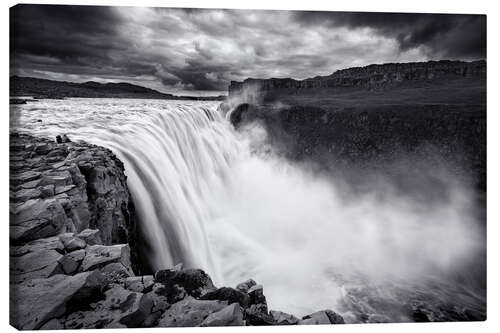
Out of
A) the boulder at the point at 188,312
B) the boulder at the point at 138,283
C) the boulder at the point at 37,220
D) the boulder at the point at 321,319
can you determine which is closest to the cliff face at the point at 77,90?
the boulder at the point at 37,220

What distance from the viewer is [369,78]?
621 cm

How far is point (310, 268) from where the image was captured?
661 cm

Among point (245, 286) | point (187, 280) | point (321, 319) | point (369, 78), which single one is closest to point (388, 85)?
point (369, 78)

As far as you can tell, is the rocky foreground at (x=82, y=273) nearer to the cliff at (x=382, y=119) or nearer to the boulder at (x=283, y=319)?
the boulder at (x=283, y=319)

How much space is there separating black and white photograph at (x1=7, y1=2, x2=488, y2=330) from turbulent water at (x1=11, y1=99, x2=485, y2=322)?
0.12 feet

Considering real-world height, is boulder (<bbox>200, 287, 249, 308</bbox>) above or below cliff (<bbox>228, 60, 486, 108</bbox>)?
below

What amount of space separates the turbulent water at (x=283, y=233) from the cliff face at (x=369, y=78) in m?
1.15

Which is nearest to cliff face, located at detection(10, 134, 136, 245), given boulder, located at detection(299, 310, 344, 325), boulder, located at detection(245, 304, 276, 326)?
boulder, located at detection(245, 304, 276, 326)

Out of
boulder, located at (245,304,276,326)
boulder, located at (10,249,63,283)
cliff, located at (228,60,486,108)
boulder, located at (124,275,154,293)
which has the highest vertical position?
cliff, located at (228,60,486,108)

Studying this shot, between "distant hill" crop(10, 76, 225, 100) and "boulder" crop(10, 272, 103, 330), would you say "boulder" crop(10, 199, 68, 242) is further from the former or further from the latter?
"distant hill" crop(10, 76, 225, 100)

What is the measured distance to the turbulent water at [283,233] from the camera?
5.05 m

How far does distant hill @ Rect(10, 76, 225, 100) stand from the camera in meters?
4.00

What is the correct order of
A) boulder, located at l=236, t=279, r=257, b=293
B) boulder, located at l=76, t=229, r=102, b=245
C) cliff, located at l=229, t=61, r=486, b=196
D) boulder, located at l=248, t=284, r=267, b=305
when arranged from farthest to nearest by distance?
cliff, located at l=229, t=61, r=486, b=196, boulder, located at l=236, t=279, r=257, b=293, boulder, located at l=248, t=284, r=267, b=305, boulder, located at l=76, t=229, r=102, b=245
